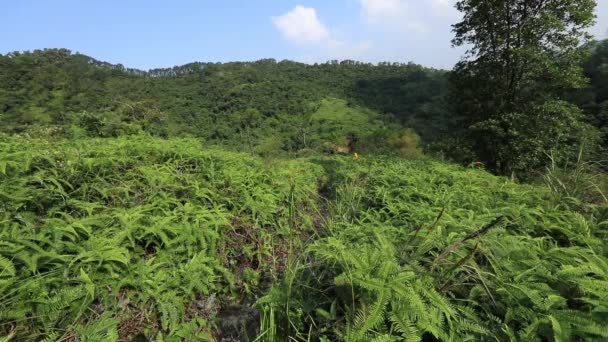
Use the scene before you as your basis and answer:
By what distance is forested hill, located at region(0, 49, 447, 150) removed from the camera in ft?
163

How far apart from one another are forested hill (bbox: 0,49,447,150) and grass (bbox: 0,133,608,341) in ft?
110

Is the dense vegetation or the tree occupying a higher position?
the tree

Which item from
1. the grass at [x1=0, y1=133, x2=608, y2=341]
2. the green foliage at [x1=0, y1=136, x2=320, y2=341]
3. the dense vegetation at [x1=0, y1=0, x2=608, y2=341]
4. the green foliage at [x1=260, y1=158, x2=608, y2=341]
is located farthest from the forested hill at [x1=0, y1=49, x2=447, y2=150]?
the green foliage at [x1=260, y1=158, x2=608, y2=341]

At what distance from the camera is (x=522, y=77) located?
10.4 m

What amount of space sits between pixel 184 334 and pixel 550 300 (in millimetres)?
1971

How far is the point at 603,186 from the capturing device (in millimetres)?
4148

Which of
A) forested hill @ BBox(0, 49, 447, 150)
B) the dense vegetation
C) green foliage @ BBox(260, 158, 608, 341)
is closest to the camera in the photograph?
green foliage @ BBox(260, 158, 608, 341)

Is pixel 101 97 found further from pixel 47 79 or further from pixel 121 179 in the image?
pixel 121 179

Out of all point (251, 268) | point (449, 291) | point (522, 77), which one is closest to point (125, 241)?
point (251, 268)

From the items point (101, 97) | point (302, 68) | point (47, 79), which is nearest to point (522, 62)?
point (101, 97)

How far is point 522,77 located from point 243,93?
72.9 m

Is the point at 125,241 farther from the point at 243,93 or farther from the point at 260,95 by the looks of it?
the point at 243,93

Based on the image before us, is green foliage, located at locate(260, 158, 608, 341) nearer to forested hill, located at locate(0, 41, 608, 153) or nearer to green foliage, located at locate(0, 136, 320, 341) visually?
green foliage, located at locate(0, 136, 320, 341)

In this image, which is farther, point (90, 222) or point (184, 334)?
point (90, 222)
